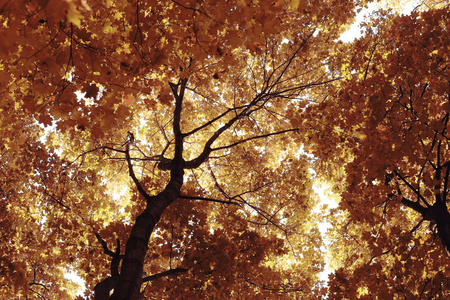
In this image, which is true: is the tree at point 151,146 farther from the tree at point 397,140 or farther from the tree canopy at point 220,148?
the tree at point 397,140

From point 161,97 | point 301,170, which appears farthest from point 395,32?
point 161,97

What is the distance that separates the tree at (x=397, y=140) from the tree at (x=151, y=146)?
3.26 feet

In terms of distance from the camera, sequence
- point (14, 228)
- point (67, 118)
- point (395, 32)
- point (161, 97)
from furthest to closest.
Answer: point (14, 228) < point (395, 32) < point (161, 97) < point (67, 118)

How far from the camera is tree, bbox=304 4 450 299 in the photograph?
495 cm

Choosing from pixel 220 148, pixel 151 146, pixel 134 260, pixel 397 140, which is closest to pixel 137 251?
pixel 134 260

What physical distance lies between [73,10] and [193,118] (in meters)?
8.84

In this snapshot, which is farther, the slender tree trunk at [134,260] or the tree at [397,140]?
the tree at [397,140]

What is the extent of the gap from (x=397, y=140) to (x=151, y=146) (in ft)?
25.9

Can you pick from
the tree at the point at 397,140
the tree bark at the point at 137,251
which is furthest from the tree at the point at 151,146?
the tree at the point at 397,140

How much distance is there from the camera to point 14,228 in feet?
24.9

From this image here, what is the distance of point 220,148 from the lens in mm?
6523

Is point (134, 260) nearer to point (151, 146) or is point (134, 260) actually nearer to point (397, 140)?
point (397, 140)

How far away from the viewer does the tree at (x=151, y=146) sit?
3.21 meters

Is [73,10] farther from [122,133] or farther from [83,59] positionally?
[122,133]
